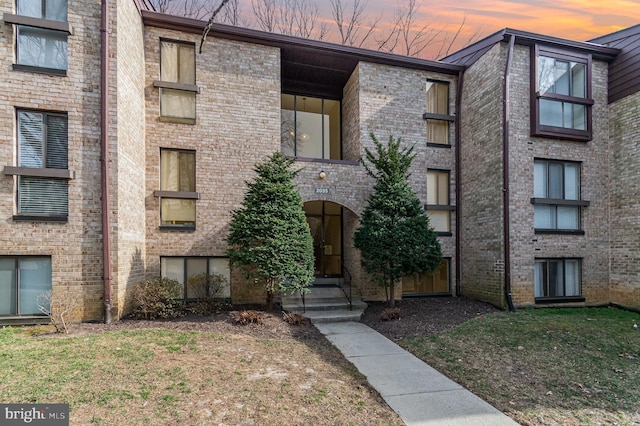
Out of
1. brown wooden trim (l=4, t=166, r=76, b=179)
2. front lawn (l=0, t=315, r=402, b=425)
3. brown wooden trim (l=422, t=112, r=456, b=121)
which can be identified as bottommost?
front lawn (l=0, t=315, r=402, b=425)

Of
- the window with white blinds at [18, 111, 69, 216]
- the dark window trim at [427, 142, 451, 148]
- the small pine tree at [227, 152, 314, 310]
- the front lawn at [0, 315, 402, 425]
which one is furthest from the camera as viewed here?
the dark window trim at [427, 142, 451, 148]

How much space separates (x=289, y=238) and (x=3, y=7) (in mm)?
8127

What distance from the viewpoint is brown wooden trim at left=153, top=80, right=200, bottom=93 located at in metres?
9.34

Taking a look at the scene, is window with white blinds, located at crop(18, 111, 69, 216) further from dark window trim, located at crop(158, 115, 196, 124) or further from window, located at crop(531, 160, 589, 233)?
window, located at crop(531, 160, 589, 233)

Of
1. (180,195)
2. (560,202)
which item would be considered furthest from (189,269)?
(560,202)

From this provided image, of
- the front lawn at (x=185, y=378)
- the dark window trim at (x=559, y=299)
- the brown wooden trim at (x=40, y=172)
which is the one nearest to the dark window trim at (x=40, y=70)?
the brown wooden trim at (x=40, y=172)

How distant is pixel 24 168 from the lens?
726cm

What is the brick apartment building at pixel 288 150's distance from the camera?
7.50 m

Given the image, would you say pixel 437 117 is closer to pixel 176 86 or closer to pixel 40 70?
pixel 176 86

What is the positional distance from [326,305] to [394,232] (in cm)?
287

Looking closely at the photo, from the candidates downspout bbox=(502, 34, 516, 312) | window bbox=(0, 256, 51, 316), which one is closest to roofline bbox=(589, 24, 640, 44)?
downspout bbox=(502, 34, 516, 312)

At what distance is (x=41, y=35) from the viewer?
7.51 metres

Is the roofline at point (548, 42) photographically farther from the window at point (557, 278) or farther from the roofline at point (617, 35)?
the window at point (557, 278)

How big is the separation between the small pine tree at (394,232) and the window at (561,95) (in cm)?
476
